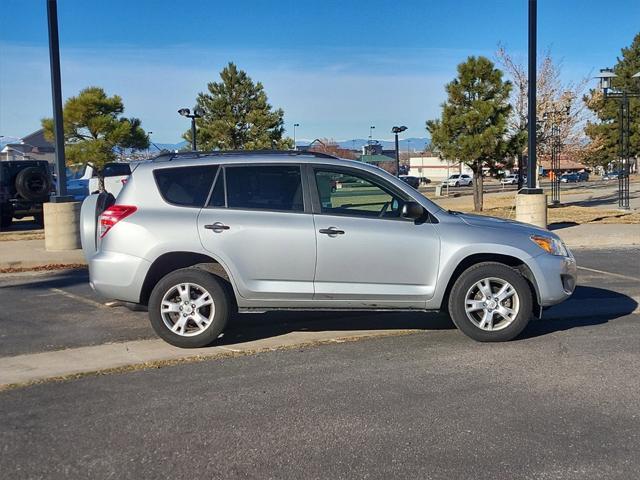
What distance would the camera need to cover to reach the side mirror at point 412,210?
638 cm

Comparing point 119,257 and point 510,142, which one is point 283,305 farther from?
point 510,142

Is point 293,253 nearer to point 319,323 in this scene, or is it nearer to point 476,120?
point 319,323

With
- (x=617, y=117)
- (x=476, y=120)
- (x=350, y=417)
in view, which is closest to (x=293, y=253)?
(x=350, y=417)

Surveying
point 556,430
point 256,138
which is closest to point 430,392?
point 556,430

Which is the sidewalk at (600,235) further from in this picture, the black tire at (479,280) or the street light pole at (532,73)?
the black tire at (479,280)

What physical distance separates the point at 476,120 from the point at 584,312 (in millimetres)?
16109

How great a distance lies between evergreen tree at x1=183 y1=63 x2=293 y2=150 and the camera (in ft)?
97.7

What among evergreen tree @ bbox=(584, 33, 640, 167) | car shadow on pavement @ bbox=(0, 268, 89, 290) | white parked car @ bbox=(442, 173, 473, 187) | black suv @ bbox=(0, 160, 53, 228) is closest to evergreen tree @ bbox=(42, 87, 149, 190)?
black suv @ bbox=(0, 160, 53, 228)

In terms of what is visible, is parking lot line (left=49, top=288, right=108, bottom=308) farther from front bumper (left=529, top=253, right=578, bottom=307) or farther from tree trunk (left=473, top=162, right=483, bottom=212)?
tree trunk (left=473, top=162, right=483, bottom=212)

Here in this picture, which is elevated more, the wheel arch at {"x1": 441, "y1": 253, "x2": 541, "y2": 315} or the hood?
the hood

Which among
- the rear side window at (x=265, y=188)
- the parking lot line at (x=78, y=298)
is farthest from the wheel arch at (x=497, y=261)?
the parking lot line at (x=78, y=298)

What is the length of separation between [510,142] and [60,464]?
838 inches

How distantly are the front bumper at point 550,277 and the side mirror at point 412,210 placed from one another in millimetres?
1127

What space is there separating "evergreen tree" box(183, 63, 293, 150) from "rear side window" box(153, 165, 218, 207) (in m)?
23.2
